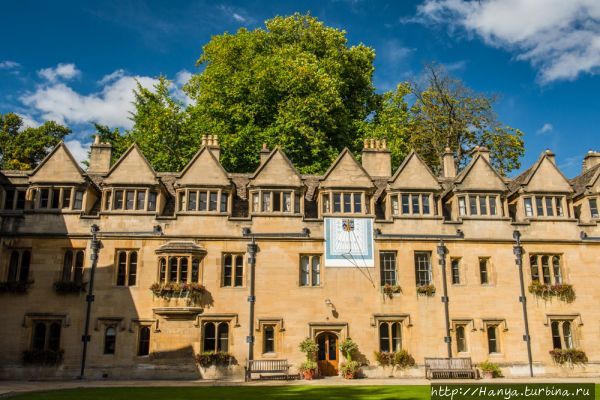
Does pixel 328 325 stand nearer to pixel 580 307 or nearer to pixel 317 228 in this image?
pixel 317 228

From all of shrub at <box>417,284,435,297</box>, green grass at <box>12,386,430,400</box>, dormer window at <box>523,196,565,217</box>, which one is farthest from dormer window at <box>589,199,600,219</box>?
green grass at <box>12,386,430,400</box>

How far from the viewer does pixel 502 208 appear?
31.0m

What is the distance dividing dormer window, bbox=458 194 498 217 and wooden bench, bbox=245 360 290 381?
14404 mm

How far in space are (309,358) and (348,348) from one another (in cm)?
224

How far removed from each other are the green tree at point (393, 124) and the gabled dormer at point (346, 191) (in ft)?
35.7

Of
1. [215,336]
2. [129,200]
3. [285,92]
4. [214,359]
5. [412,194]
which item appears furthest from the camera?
[285,92]

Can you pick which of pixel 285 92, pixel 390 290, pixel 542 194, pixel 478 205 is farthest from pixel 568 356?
pixel 285 92

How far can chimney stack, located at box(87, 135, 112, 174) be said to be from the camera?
33188 mm

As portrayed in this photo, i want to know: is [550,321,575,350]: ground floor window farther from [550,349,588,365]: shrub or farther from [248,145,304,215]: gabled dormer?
[248,145,304,215]: gabled dormer

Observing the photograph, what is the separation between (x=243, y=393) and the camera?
64.5ft

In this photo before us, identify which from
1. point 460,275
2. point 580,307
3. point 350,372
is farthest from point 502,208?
point 350,372

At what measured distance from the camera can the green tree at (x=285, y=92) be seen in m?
40.2

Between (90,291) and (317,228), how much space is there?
1347 cm

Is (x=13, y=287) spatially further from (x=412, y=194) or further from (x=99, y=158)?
(x=412, y=194)
